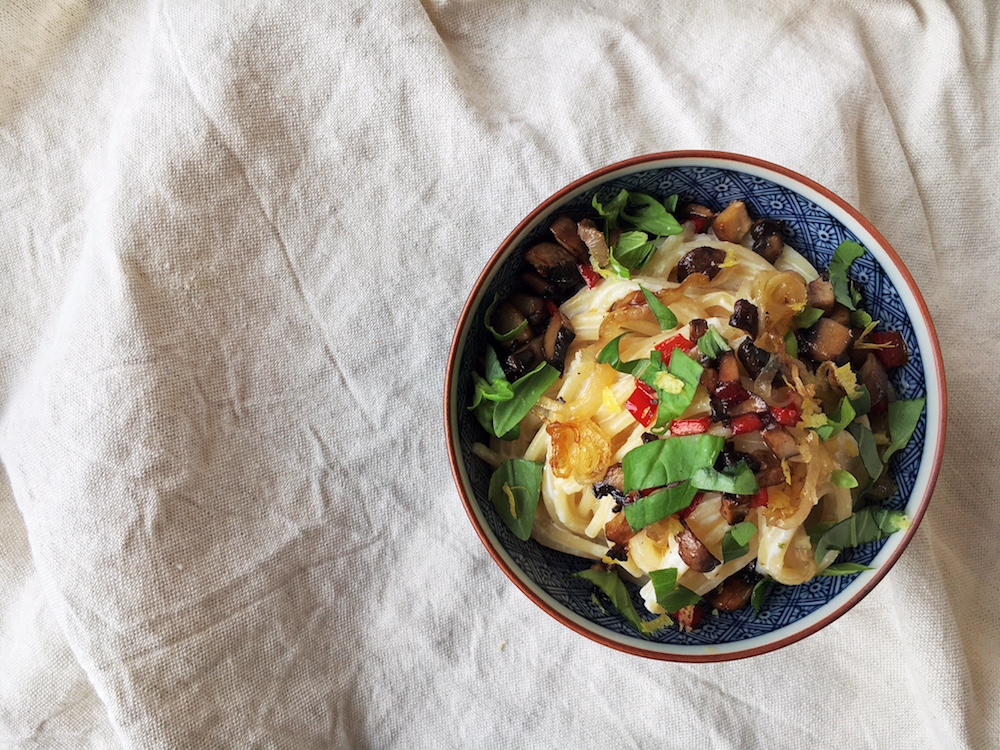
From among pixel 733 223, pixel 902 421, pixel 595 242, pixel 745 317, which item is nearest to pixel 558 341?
pixel 595 242

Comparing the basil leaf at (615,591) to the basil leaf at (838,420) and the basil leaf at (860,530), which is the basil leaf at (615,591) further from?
the basil leaf at (838,420)

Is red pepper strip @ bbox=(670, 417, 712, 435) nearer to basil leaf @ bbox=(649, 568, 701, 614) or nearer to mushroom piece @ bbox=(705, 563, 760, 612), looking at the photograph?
basil leaf @ bbox=(649, 568, 701, 614)

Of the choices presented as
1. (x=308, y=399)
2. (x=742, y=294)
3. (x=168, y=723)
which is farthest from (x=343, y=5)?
(x=168, y=723)

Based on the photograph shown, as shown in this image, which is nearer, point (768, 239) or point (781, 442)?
point (781, 442)

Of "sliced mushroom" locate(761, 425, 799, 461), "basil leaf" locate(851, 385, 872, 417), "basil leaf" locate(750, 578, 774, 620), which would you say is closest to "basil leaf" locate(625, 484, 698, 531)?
"sliced mushroom" locate(761, 425, 799, 461)

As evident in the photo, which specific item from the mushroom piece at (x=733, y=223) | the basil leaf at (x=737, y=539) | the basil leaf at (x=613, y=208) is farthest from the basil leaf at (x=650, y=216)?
the basil leaf at (x=737, y=539)

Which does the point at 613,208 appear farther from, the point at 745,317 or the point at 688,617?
the point at 688,617

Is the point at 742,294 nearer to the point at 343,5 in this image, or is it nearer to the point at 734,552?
the point at 734,552
